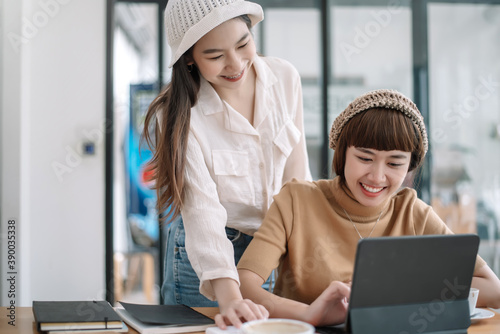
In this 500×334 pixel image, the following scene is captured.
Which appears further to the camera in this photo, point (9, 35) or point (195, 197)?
point (9, 35)

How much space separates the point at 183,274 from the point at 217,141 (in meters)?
0.36

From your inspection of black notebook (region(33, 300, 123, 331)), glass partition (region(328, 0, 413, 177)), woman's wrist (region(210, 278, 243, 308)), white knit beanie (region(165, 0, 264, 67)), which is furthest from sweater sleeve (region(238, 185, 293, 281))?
glass partition (region(328, 0, 413, 177))

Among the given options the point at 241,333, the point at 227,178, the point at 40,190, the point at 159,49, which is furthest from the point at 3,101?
the point at 241,333

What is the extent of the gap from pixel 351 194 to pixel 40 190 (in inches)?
93.0

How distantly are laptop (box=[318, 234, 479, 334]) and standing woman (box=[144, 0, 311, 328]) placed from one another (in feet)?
1.02

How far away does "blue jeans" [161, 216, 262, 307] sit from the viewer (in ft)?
4.86

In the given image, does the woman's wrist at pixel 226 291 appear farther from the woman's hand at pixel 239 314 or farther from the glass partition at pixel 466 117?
the glass partition at pixel 466 117

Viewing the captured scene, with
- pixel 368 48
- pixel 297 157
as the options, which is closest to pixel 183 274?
pixel 297 157

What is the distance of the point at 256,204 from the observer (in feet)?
5.06

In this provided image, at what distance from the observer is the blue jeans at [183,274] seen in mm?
1482

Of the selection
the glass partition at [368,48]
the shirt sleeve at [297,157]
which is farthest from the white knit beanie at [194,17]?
the glass partition at [368,48]

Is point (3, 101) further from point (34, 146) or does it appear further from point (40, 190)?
point (40, 190)

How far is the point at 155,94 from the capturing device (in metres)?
3.83

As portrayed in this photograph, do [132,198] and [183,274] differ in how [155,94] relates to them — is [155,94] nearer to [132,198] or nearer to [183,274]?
[132,198]
